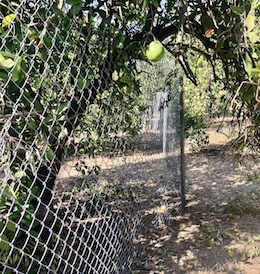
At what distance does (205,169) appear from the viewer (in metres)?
6.42

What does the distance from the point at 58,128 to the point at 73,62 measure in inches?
14.9

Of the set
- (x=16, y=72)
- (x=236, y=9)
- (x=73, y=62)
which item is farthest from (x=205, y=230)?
(x=16, y=72)

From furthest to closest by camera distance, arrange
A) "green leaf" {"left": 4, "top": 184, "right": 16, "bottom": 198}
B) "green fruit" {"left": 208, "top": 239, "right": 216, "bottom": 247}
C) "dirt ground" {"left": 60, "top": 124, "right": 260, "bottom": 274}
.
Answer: "green fruit" {"left": 208, "top": 239, "right": 216, "bottom": 247} → "dirt ground" {"left": 60, "top": 124, "right": 260, "bottom": 274} → "green leaf" {"left": 4, "top": 184, "right": 16, "bottom": 198}

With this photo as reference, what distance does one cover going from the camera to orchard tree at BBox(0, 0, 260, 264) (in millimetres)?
1387

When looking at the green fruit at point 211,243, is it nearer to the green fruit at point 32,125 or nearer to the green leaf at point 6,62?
the green fruit at point 32,125

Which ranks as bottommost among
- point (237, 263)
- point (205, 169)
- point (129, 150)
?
point (237, 263)

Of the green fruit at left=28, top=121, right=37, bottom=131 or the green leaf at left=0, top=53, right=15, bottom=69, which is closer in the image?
the green leaf at left=0, top=53, right=15, bottom=69

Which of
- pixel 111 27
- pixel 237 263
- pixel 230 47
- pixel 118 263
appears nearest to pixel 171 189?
pixel 237 263

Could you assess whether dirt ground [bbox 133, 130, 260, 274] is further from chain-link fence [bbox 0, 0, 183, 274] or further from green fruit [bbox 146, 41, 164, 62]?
green fruit [bbox 146, 41, 164, 62]

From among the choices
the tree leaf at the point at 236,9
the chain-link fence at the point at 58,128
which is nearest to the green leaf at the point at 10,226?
the chain-link fence at the point at 58,128

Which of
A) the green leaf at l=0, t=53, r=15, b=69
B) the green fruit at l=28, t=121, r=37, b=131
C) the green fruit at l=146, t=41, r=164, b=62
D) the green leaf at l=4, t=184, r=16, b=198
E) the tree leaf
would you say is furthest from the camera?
the green fruit at l=146, t=41, r=164, b=62

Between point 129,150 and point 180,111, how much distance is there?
1.30 meters

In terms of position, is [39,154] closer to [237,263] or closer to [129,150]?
[129,150]

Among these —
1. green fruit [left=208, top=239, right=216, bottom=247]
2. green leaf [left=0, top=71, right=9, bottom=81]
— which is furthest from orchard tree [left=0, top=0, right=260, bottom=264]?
green fruit [left=208, top=239, right=216, bottom=247]
